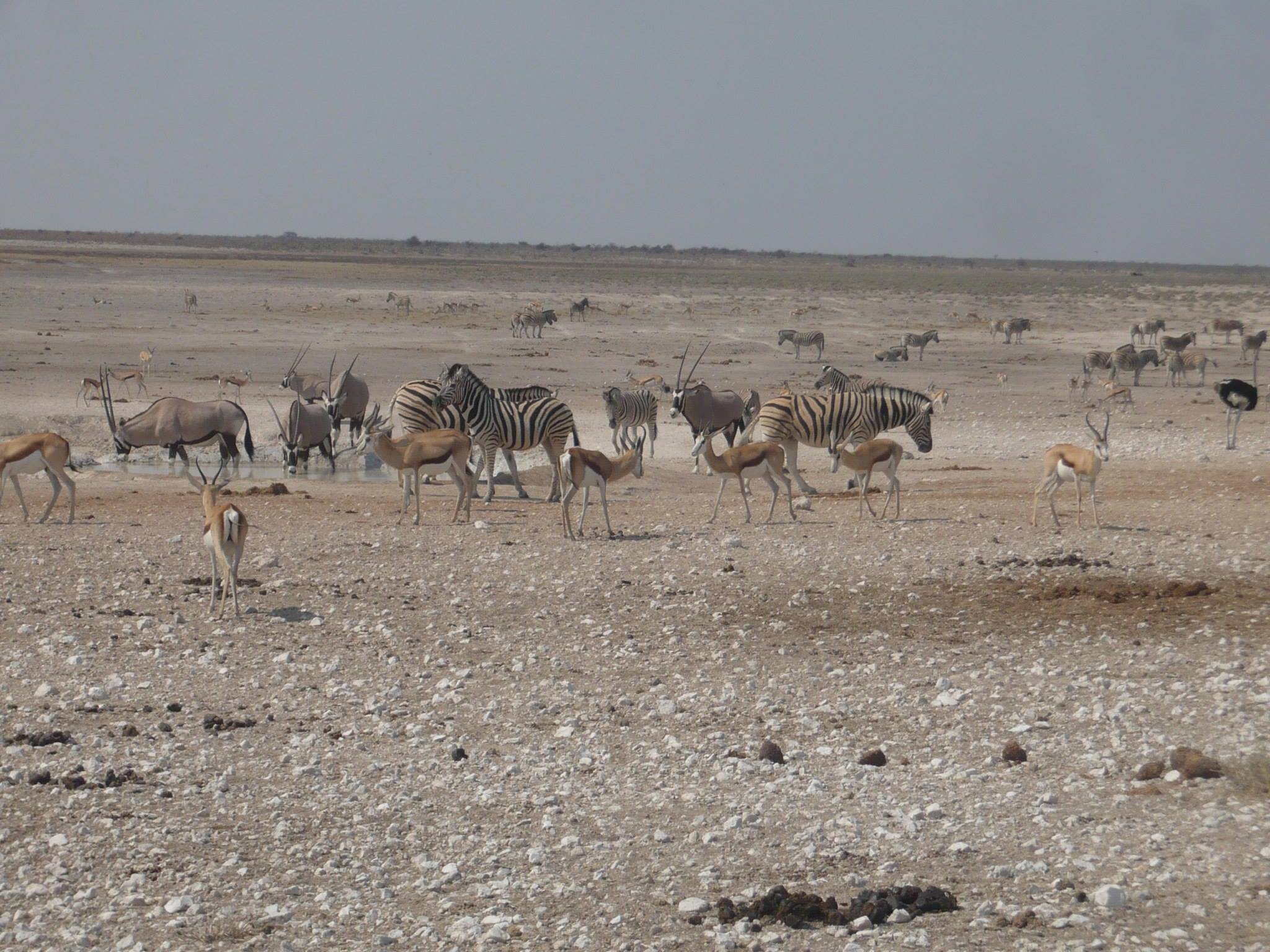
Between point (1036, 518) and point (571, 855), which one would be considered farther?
point (1036, 518)

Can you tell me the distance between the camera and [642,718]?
8.62 metres

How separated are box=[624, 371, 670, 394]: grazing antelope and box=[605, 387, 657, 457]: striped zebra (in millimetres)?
4616

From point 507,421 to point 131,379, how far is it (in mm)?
14160

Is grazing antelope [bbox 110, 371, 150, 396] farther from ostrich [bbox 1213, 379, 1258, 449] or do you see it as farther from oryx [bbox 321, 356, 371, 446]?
ostrich [bbox 1213, 379, 1258, 449]

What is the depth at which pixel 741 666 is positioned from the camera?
960 centimetres

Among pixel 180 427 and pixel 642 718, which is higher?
pixel 180 427

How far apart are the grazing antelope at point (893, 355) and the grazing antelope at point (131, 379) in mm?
18357

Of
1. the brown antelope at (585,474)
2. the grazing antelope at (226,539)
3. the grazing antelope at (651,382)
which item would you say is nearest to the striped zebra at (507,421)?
the brown antelope at (585,474)

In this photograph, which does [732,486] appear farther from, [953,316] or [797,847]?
[953,316]

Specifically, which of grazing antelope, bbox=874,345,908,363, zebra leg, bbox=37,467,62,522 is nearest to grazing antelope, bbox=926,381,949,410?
grazing antelope, bbox=874,345,908,363

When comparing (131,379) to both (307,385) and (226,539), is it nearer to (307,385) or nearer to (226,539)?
(307,385)

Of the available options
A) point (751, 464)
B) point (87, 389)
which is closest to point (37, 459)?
point (751, 464)

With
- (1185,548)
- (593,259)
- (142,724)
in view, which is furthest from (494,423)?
(593,259)

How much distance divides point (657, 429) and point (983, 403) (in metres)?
7.24
